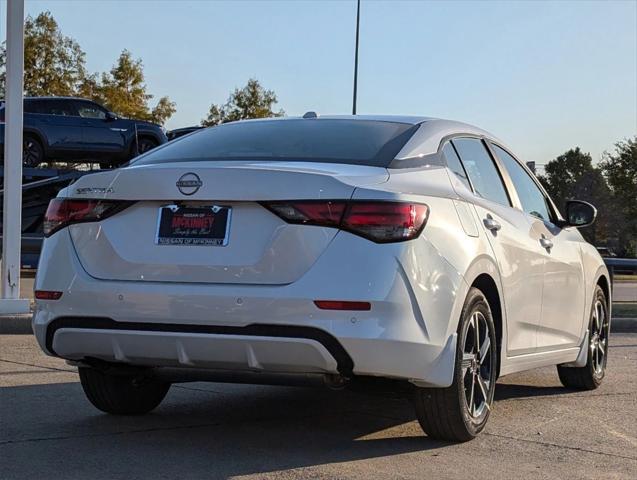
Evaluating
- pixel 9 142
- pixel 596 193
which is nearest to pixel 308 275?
pixel 9 142

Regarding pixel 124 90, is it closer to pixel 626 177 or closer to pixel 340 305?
pixel 626 177

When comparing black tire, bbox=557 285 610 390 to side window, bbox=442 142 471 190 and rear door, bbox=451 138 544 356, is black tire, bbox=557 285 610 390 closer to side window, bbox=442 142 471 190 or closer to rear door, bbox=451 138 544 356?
rear door, bbox=451 138 544 356

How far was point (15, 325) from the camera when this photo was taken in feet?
35.1

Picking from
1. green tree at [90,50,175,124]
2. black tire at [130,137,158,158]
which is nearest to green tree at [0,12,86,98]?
green tree at [90,50,175,124]

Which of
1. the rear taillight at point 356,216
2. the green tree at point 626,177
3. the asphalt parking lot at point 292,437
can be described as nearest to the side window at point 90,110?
the asphalt parking lot at point 292,437

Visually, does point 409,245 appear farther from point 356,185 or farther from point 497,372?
point 497,372

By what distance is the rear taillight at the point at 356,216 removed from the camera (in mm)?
4633

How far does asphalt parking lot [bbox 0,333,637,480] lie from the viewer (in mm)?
4699

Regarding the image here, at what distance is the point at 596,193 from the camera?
9056cm

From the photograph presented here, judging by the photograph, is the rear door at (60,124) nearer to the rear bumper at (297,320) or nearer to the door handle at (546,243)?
the door handle at (546,243)

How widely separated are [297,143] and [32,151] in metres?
16.4

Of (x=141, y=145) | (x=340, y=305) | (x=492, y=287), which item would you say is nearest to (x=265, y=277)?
(x=340, y=305)

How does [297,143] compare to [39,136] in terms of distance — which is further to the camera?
[39,136]

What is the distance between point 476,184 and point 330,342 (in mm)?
1714
